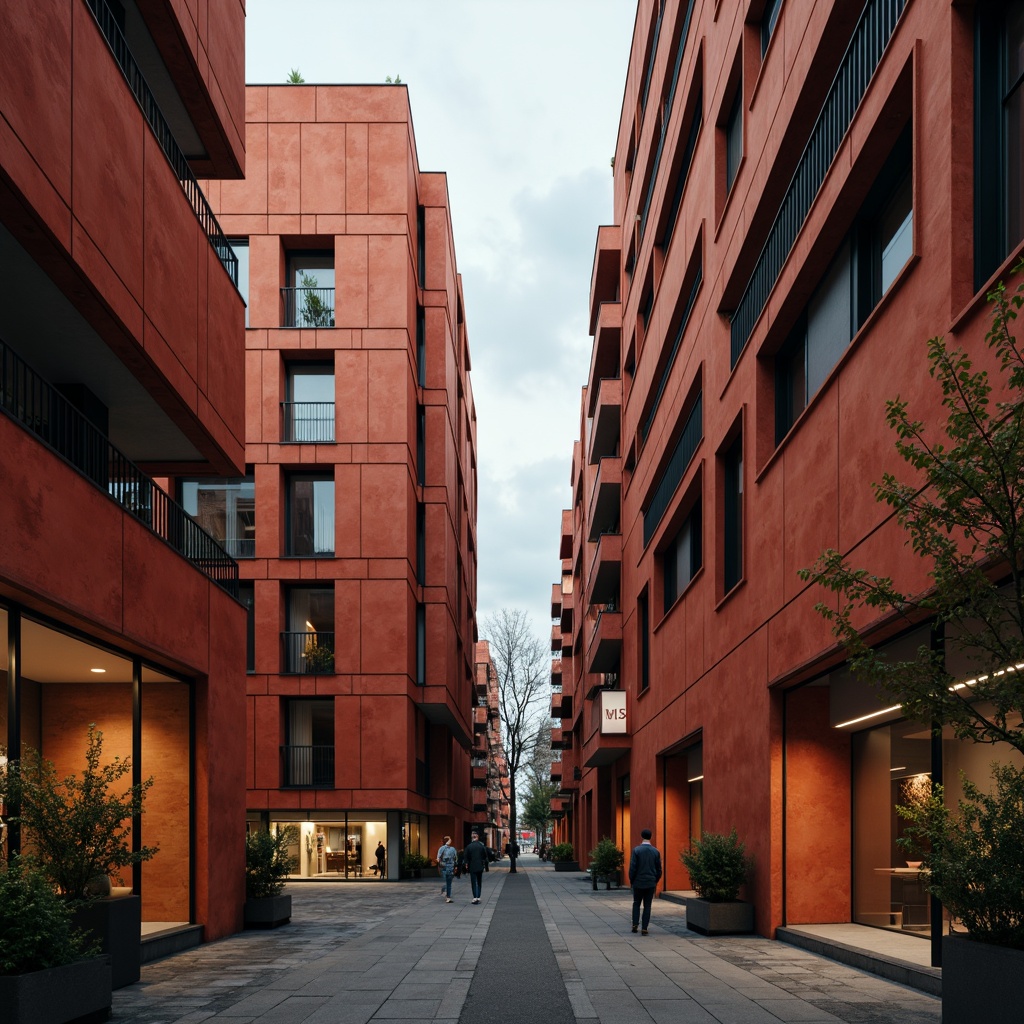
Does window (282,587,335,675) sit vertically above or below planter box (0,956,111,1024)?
above

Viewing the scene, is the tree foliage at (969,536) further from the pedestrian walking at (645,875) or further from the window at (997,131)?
the pedestrian walking at (645,875)

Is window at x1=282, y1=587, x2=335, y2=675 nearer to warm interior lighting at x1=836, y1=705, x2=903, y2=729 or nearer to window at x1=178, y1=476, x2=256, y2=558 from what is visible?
window at x1=178, y1=476, x2=256, y2=558

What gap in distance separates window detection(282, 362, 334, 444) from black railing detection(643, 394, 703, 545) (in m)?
11.1

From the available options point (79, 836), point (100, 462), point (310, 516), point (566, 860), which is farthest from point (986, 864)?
point (566, 860)

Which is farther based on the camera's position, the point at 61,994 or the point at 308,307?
the point at 308,307

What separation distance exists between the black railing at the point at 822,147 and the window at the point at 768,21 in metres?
3.30

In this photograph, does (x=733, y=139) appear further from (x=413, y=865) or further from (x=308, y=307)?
(x=413, y=865)

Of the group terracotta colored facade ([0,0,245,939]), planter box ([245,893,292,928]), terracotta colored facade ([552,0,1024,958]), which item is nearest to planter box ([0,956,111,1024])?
terracotta colored facade ([0,0,245,939])

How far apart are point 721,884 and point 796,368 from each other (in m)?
7.85

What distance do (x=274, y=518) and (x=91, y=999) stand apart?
2666 centimetres

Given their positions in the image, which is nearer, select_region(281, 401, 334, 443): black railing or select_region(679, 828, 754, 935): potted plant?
select_region(679, 828, 754, 935): potted plant

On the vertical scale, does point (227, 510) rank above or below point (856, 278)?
below

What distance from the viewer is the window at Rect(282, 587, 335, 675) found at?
35.0 meters

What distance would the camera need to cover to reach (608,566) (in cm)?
3881
